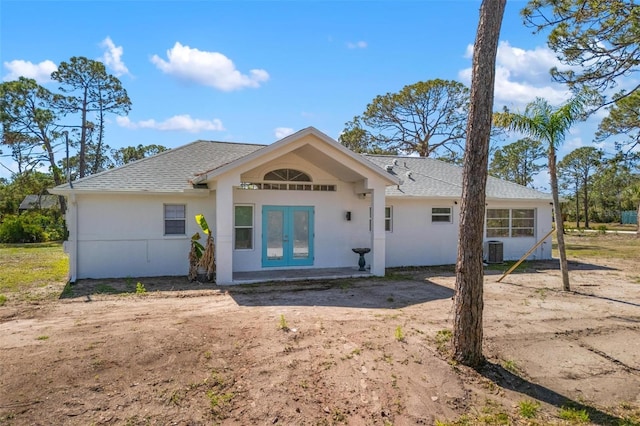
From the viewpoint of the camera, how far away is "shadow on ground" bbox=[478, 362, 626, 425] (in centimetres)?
434

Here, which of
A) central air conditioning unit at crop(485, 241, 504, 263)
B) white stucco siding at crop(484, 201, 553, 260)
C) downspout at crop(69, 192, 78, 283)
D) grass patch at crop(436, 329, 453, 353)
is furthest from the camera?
white stucco siding at crop(484, 201, 553, 260)

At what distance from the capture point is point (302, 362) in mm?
5441

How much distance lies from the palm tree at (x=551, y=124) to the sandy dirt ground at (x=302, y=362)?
8.61ft

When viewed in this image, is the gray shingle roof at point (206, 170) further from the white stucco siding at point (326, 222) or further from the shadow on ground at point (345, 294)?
the shadow on ground at point (345, 294)

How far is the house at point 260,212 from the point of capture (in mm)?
11391

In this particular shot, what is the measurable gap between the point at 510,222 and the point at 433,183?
3700 mm

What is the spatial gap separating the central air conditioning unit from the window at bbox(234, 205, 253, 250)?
371 inches

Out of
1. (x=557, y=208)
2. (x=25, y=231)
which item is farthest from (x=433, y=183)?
(x=25, y=231)

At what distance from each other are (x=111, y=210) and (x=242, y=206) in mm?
3817

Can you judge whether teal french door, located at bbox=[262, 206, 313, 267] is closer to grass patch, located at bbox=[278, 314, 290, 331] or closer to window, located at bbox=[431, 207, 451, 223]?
window, located at bbox=[431, 207, 451, 223]

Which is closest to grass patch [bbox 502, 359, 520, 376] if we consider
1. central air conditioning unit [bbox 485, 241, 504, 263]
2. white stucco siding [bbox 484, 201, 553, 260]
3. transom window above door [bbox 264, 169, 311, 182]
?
transom window above door [bbox 264, 169, 311, 182]

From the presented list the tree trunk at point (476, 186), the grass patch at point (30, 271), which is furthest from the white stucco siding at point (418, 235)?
the grass patch at point (30, 271)

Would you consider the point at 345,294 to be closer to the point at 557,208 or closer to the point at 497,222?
the point at 557,208

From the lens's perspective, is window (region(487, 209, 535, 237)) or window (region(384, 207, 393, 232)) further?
window (region(487, 209, 535, 237))
